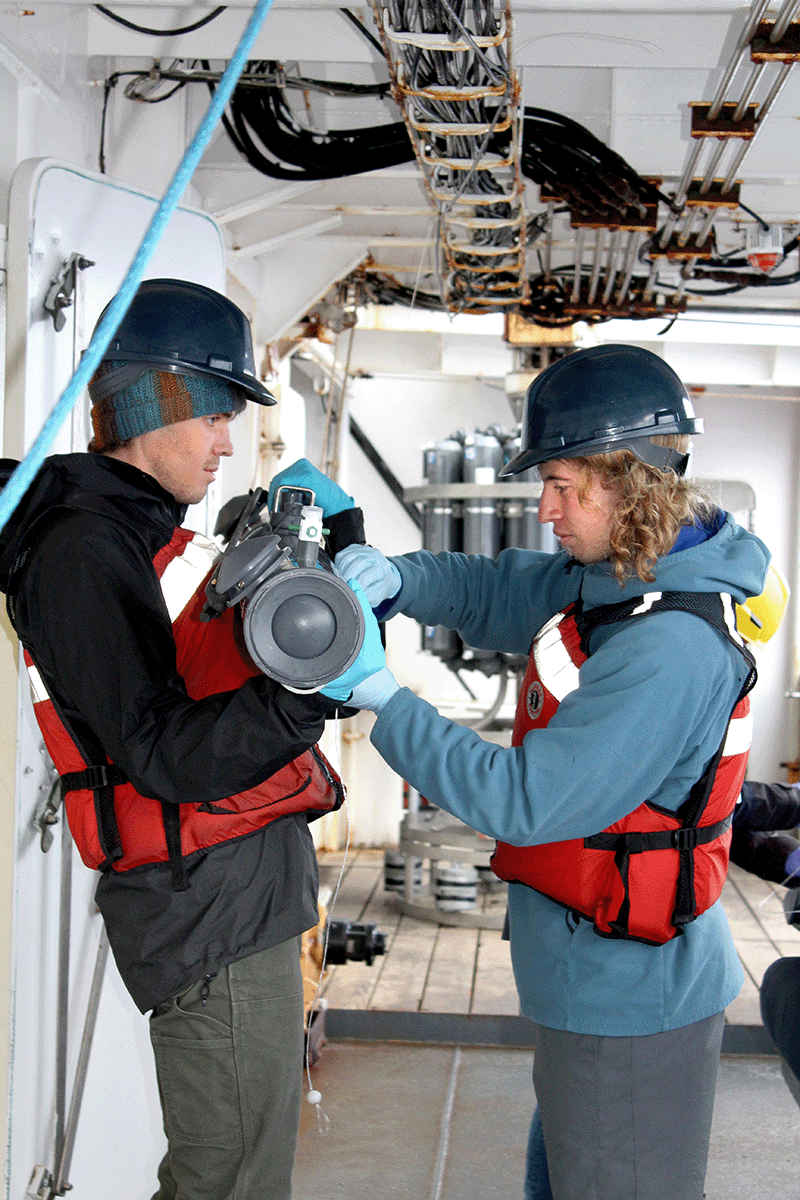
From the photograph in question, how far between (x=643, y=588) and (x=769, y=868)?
1.11m

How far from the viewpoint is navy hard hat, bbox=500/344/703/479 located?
5.87 ft

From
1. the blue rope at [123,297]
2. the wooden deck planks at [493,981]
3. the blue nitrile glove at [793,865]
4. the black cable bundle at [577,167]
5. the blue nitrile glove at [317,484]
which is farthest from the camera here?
the wooden deck planks at [493,981]

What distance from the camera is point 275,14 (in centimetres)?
281

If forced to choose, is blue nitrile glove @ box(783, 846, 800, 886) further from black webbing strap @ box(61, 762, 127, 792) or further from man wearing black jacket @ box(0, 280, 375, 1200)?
black webbing strap @ box(61, 762, 127, 792)

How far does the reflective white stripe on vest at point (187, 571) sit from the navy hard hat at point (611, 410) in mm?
635

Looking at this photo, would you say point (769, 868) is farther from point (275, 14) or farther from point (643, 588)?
point (275, 14)

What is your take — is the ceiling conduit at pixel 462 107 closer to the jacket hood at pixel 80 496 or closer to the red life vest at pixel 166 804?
the jacket hood at pixel 80 496

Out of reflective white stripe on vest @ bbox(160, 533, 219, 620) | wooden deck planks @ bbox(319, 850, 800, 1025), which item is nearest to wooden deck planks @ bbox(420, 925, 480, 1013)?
wooden deck planks @ bbox(319, 850, 800, 1025)

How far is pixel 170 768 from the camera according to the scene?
143cm

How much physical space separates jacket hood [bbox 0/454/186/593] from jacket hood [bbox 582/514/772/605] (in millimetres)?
739

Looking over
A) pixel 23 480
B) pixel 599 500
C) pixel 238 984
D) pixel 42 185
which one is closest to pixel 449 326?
pixel 42 185

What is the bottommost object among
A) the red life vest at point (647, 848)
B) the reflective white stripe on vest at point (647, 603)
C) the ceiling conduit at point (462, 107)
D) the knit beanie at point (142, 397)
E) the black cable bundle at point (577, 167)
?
the red life vest at point (647, 848)

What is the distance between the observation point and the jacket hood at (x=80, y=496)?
5.18 ft

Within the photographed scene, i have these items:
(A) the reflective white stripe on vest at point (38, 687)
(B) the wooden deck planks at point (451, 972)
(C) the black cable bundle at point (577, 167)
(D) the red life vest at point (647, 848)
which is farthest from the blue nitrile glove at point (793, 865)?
(B) the wooden deck planks at point (451, 972)
